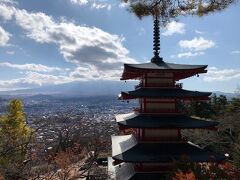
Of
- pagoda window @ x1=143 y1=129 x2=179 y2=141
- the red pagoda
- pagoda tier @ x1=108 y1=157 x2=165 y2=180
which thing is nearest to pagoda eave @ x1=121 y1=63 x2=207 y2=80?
the red pagoda

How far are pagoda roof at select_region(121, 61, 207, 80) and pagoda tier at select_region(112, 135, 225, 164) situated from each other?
4.03m

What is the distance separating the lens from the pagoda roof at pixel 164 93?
776 inches

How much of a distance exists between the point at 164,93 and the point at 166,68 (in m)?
1.41

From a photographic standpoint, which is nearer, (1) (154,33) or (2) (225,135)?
(1) (154,33)

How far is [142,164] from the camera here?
19.1 m

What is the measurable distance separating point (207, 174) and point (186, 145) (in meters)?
6.01

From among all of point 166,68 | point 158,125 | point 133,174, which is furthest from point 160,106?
point 133,174

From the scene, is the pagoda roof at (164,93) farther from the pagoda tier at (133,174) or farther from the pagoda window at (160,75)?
the pagoda tier at (133,174)

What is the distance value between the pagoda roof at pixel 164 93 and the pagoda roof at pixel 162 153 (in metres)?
2.61

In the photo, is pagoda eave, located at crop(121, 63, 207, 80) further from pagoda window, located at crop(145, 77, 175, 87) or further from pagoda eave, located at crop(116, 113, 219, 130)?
pagoda eave, located at crop(116, 113, 219, 130)

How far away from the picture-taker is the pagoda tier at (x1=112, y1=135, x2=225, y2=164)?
59.6 ft

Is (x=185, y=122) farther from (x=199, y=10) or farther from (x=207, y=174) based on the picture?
(x=199, y=10)

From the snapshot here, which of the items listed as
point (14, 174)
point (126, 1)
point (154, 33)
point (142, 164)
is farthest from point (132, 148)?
point (14, 174)

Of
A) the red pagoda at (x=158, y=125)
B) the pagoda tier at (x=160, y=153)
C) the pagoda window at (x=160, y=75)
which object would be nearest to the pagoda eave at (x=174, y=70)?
the red pagoda at (x=158, y=125)
